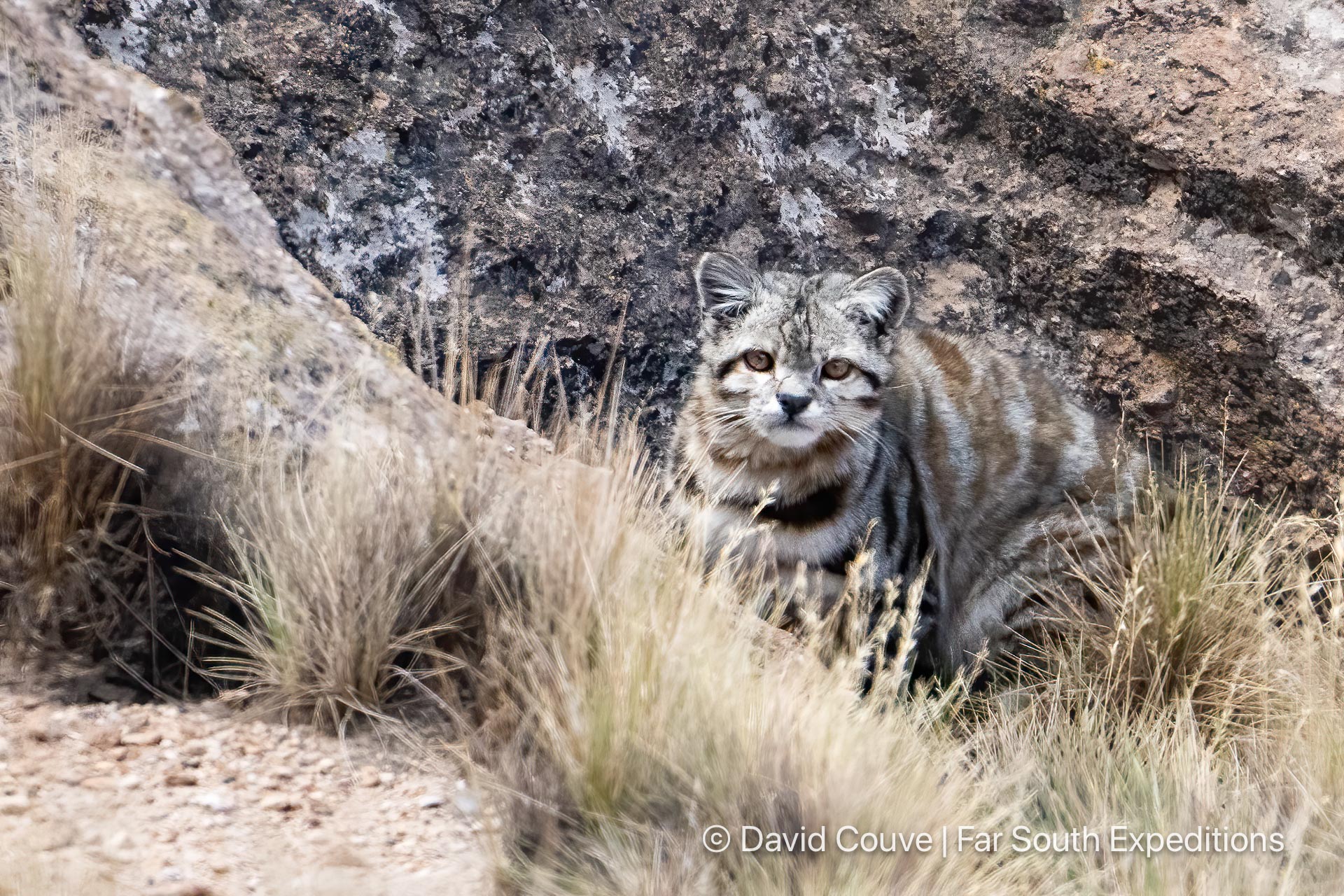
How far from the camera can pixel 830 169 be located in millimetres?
5406

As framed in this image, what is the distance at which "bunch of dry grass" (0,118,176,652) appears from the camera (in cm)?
327

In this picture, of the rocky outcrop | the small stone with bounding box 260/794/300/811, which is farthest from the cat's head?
the small stone with bounding box 260/794/300/811

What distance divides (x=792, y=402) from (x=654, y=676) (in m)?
1.52

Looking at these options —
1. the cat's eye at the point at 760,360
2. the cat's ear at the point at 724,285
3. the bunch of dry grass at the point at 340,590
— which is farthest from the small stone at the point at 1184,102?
the bunch of dry grass at the point at 340,590

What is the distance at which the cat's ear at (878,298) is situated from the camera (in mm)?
4586

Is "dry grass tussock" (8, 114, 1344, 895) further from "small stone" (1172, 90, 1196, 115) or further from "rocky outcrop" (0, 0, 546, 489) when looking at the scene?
"small stone" (1172, 90, 1196, 115)

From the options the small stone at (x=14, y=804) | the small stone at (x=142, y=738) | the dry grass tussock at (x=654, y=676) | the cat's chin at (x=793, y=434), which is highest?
the cat's chin at (x=793, y=434)

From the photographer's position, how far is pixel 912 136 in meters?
5.31

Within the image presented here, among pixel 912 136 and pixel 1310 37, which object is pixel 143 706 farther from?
pixel 1310 37

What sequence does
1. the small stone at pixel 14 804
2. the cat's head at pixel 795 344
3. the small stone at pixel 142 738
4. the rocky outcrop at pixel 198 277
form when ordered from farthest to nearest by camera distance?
the cat's head at pixel 795 344 < the rocky outcrop at pixel 198 277 < the small stone at pixel 142 738 < the small stone at pixel 14 804

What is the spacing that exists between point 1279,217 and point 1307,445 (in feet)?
2.97

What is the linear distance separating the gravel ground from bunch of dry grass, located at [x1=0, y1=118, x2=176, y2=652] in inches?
11.5

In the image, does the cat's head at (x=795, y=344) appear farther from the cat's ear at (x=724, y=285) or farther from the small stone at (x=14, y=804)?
the small stone at (x=14, y=804)

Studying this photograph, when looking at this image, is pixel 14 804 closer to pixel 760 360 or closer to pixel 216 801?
pixel 216 801
